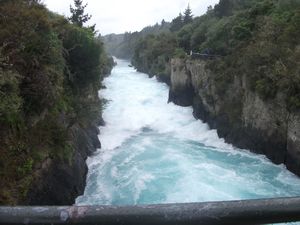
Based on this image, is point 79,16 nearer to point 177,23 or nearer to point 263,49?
point 263,49

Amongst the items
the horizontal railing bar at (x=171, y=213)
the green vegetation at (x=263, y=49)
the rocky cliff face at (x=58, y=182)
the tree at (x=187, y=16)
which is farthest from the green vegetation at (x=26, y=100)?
the tree at (x=187, y=16)

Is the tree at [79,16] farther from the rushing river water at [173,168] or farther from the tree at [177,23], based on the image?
the tree at [177,23]

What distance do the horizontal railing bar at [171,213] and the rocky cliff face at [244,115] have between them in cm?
1716

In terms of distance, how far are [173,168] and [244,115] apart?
6.43 meters

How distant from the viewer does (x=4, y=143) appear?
9.54 m

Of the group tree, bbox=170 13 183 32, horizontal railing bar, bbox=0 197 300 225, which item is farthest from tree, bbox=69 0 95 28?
tree, bbox=170 13 183 32

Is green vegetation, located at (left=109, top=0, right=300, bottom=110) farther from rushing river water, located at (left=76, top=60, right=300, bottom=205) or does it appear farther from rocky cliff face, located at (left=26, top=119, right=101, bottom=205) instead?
rocky cliff face, located at (left=26, top=119, right=101, bottom=205)

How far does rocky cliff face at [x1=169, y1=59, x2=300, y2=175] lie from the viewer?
1921 cm

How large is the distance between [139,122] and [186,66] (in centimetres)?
772

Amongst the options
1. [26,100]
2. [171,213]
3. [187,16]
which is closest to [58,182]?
[26,100]

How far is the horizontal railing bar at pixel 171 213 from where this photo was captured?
1.75 metres

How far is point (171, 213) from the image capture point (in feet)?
5.77

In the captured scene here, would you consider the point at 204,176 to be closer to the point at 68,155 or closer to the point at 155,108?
the point at 68,155

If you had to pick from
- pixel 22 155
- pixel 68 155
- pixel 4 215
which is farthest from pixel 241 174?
pixel 4 215
